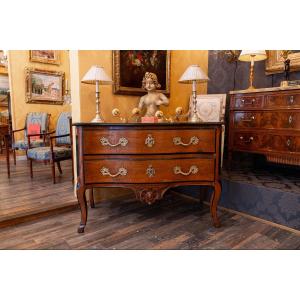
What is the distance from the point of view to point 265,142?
2.51 meters

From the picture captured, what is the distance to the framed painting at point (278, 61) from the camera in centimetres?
266

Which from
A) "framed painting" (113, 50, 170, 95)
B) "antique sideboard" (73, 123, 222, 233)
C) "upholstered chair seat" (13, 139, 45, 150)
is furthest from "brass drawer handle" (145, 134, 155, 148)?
"upholstered chair seat" (13, 139, 45, 150)

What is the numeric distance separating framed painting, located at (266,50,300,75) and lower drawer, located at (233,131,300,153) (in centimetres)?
80

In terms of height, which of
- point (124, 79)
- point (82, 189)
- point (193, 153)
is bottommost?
point (82, 189)

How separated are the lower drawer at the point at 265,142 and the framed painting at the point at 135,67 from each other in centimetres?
109

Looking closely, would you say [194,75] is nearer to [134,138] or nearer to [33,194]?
[134,138]

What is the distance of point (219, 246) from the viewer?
1.89 metres

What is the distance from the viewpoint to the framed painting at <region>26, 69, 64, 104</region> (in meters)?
5.29

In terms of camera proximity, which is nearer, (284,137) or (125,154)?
(125,154)

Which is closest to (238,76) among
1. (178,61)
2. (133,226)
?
(178,61)

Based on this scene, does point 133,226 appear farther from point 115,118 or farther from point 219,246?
point 115,118

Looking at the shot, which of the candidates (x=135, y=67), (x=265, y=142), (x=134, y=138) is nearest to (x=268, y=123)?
(x=265, y=142)

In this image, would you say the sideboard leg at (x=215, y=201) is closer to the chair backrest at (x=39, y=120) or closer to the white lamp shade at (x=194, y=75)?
the white lamp shade at (x=194, y=75)

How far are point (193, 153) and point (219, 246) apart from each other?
713 millimetres
